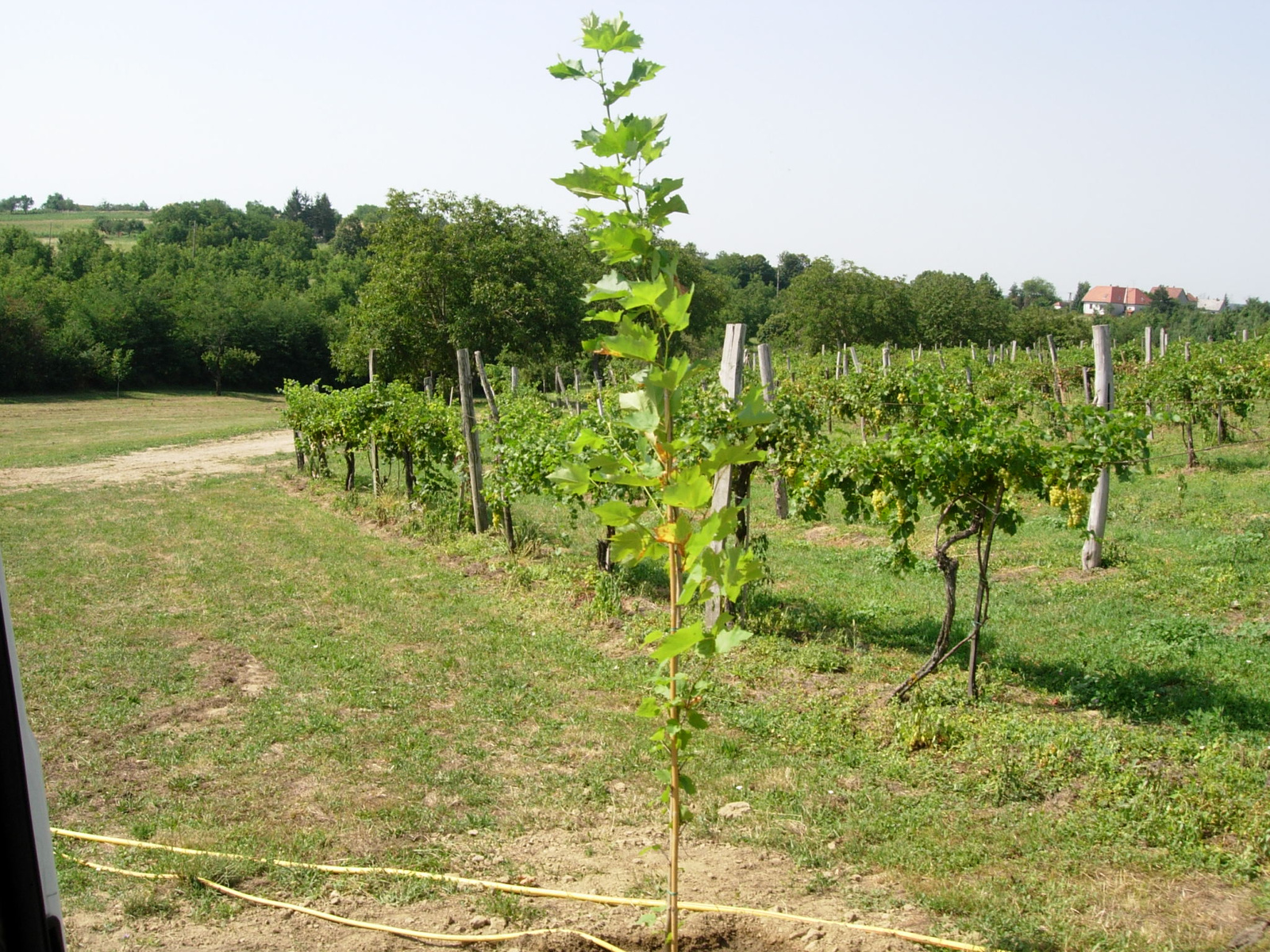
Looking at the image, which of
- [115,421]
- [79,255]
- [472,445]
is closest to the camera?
[472,445]

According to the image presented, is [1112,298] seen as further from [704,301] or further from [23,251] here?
[23,251]

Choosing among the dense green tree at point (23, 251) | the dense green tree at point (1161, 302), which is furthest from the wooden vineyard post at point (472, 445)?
the dense green tree at point (1161, 302)

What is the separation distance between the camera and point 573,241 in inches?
A: 1313

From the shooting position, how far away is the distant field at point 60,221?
2945 inches

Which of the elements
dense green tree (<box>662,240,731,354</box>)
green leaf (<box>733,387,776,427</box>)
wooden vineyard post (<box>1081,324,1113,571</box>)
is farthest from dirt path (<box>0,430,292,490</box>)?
dense green tree (<box>662,240,731,354</box>)

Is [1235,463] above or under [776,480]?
under

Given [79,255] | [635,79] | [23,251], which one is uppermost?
[23,251]

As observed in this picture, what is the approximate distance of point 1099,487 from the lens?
26.3 feet

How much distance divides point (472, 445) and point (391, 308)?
19617 mm

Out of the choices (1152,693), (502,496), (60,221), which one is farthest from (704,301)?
(60,221)

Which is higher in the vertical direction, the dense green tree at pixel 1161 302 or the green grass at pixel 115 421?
the dense green tree at pixel 1161 302

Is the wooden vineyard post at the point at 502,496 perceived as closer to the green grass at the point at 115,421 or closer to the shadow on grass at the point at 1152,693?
the shadow on grass at the point at 1152,693

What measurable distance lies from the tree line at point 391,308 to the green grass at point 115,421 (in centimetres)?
249

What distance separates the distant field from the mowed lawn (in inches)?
2692
